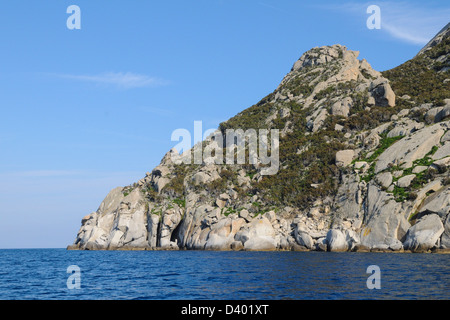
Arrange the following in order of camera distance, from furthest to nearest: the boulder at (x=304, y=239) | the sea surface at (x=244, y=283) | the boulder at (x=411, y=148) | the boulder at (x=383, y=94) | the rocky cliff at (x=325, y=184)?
the boulder at (x=383, y=94) < the boulder at (x=411, y=148) < the boulder at (x=304, y=239) < the rocky cliff at (x=325, y=184) < the sea surface at (x=244, y=283)

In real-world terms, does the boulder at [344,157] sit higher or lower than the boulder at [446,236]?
higher

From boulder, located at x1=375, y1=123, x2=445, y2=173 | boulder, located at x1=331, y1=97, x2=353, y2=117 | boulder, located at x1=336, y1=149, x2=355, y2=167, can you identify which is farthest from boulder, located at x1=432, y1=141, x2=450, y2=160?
boulder, located at x1=331, y1=97, x2=353, y2=117

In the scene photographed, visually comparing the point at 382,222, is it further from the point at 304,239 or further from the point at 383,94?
the point at 383,94

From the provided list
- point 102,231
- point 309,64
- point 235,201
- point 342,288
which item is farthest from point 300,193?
point 309,64

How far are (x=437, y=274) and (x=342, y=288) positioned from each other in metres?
11.3

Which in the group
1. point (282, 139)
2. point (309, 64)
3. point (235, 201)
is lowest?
point (235, 201)

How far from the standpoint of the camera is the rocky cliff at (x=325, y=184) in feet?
243

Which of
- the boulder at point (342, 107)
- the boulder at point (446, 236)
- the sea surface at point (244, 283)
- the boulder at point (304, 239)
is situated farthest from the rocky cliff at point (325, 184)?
the sea surface at point (244, 283)

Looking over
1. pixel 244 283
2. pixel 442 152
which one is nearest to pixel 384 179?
pixel 442 152

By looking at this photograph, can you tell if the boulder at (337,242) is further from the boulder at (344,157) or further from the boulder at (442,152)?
the boulder at (344,157)

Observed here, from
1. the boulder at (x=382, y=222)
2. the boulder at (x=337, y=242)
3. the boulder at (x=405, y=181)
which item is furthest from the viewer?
the boulder at (x=405, y=181)

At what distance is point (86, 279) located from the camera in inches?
1598

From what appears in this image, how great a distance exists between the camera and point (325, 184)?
92.4 m
